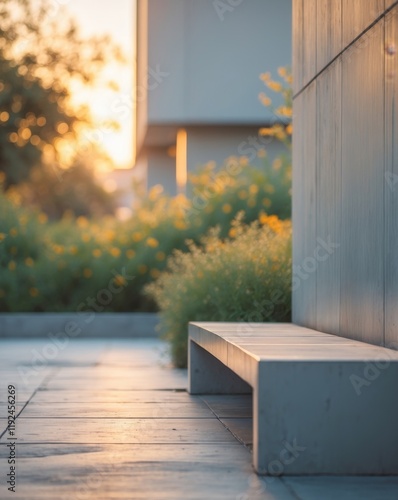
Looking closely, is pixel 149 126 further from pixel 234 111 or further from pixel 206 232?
pixel 206 232

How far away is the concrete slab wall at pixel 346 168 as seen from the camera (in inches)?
229

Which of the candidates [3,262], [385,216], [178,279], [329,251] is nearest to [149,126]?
[3,262]

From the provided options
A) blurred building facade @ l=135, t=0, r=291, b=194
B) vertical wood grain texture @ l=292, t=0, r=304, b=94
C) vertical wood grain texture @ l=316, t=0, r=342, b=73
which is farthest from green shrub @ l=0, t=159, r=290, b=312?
vertical wood grain texture @ l=316, t=0, r=342, b=73

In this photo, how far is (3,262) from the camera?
1736 centimetres

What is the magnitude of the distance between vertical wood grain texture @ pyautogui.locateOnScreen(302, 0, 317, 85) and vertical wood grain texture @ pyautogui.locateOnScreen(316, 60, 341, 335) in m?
0.36

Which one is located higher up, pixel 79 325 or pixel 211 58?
pixel 211 58

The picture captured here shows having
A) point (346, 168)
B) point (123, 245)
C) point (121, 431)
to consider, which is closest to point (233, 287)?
point (346, 168)

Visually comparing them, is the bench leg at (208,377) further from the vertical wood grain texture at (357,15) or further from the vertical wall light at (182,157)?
the vertical wall light at (182,157)

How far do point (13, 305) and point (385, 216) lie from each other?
12.0 m

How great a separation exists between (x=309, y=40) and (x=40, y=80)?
28.0 meters

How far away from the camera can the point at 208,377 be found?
27.8 feet

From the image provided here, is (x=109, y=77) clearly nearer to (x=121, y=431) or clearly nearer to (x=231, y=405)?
(x=231, y=405)

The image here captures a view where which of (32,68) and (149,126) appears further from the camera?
(32,68)

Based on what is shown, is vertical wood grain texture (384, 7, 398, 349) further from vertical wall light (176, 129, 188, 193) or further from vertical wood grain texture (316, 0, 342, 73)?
vertical wall light (176, 129, 188, 193)
